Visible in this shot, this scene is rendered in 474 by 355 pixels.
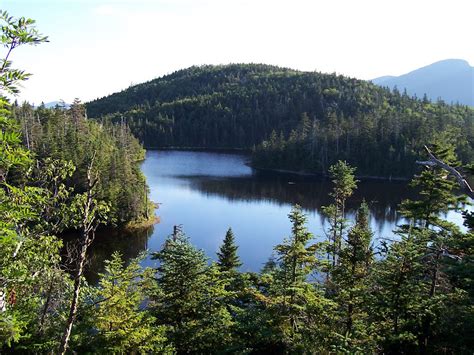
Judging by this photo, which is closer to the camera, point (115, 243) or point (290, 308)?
point (290, 308)

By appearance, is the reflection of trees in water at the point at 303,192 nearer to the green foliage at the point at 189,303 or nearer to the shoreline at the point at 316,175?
the shoreline at the point at 316,175

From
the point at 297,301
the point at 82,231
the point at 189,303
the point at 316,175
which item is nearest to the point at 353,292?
the point at 297,301

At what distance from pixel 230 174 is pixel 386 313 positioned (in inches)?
3854

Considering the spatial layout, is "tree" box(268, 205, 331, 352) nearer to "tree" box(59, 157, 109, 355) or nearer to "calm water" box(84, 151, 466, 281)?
"tree" box(59, 157, 109, 355)

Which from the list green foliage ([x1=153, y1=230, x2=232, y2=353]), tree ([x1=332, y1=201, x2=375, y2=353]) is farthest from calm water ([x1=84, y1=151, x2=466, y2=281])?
tree ([x1=332, y1=201, x2=375, y2=353])

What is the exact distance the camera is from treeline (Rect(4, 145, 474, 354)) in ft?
45.3

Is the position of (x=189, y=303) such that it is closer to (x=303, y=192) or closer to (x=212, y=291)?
(x=212, y=291)

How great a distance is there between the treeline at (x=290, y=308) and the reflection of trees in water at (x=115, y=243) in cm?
2876

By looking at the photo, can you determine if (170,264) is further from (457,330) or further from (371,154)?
(371,154)

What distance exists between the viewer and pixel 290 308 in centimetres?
1811

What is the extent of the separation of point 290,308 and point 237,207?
190 ft

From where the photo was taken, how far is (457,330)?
44.7 feet

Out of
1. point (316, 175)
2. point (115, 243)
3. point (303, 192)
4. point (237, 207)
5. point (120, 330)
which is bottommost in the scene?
point (115, 243)

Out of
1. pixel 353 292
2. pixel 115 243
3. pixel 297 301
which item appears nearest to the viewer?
pixel 353 292
